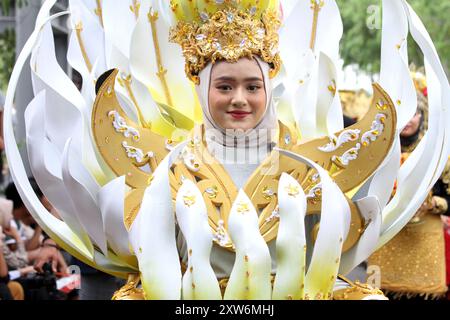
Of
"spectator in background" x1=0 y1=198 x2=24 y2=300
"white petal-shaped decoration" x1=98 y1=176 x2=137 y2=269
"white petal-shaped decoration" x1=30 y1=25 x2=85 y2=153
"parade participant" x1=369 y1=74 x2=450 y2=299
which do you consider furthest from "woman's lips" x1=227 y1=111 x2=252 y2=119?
"parade participant" x1=369 y1=74 x2=450 y2=299

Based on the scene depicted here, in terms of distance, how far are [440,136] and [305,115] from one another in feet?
1.91

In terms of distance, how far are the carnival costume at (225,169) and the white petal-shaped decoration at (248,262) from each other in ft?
0.05

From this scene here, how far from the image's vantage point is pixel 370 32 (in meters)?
19.4

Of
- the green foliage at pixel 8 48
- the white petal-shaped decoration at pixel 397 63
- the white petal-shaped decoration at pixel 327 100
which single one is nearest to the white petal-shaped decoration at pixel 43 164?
the white petal-shaped decoration at pixel 327 100

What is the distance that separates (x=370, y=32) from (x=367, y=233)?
15.4 metres

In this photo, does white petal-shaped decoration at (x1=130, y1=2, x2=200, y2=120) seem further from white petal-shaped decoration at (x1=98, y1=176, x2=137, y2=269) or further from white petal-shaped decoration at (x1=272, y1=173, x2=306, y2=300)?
white petal-shaped decoration at (x1=272, y1=173, x2=306, y2=300)

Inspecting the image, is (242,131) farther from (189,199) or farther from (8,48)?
(8,48)

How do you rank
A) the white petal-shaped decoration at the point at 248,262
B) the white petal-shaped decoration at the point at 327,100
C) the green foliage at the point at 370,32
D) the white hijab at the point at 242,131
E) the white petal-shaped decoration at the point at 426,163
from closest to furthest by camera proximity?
the white petal-shaped decoration at the point at 248,262 < the white hijab at the point at 242,131 < the white petal-shaped decoration at the point at 426,163 < the white petal-shaped decoration at the point at 327,100 < the green foliage at the point at 370,32

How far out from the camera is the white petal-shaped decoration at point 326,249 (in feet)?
13.2

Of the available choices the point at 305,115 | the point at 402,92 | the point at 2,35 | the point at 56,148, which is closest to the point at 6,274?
the point at 56,148

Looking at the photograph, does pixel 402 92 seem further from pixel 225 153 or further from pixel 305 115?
pixel 225 153

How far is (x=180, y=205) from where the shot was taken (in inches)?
159

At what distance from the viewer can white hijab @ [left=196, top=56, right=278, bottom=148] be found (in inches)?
170

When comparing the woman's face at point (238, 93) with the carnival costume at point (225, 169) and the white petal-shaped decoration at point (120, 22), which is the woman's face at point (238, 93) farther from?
the white petal-shaped decoration at point (120, 22)
